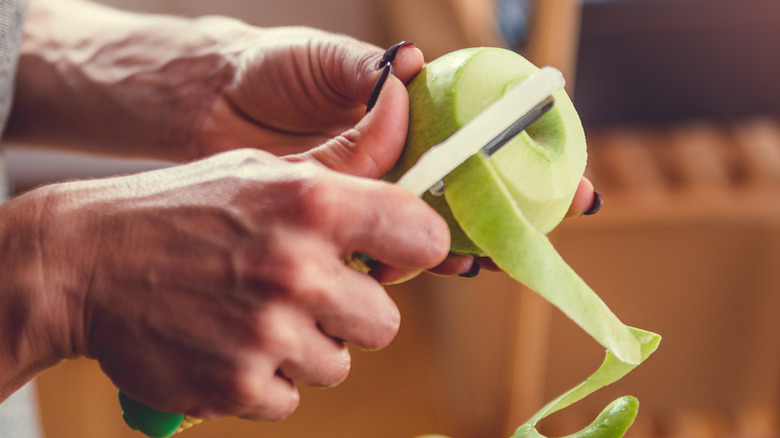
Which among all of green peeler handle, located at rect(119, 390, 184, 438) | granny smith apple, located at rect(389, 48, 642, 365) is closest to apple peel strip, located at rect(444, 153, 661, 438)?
granny smith apple, located at rect(389, 48, 642, 365)

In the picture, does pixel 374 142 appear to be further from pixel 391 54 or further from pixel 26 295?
pixel 26 295

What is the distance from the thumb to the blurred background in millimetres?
675

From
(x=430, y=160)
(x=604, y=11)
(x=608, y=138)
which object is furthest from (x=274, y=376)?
(x=604, y=11)

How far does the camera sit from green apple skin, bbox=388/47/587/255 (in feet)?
1.52

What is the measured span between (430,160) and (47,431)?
1.64m

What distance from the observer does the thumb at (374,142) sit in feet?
1.49

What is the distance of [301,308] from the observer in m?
0.40

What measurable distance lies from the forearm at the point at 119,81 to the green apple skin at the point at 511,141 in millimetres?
296

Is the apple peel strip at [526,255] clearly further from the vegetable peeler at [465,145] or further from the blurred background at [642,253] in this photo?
the blurred background at [642,253]

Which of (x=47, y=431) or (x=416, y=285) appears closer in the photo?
(x=47, y=431)

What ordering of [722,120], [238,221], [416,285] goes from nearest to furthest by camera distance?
[238,221]
[722,120]
[416,285]

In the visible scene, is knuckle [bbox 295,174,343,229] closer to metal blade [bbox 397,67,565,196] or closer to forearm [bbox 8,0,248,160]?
metal blade [bbox 397,67,565,196]

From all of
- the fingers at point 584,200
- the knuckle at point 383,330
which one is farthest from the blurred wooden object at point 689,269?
the knuckle at point 383,330

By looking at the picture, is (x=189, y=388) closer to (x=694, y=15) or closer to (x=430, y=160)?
(x=430, y=160)
